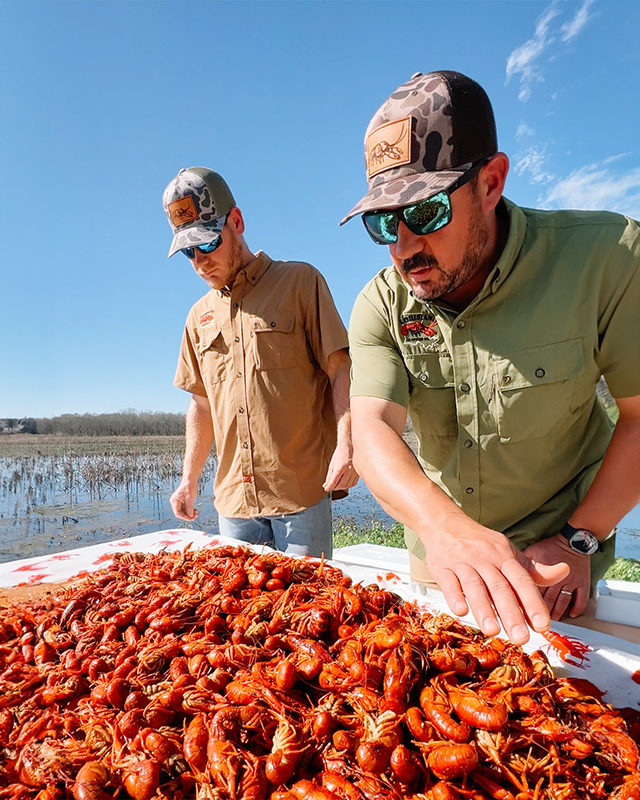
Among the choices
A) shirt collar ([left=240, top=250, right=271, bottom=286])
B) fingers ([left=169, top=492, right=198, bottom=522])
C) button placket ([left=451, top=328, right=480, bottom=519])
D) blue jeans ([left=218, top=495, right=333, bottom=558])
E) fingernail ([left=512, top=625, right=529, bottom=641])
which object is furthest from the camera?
shirt collar ([left=240, top=250, right=271, bottom=286])

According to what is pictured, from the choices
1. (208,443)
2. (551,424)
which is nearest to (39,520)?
(208,443)

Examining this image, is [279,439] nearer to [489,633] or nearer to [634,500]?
[634,500]

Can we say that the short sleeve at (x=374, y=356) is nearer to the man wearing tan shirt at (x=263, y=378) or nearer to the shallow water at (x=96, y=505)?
the man wearing tan shirt at (x=263, y=378)

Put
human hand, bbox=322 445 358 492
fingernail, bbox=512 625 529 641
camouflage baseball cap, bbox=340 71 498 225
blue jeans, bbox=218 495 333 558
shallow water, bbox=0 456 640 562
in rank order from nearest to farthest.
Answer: fingernail, bbox=512 625 529 641 → camouflage baseball cap, bbox=340 71 498 225 → human hand, bbox=322 445 358 492 → blue jeans, bbox=218 495 333 558 → shallow water, bbox=0 456 640 562

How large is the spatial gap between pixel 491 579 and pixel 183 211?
112 inches

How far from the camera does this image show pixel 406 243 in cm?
171

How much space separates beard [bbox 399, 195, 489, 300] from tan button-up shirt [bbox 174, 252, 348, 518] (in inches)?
53.7

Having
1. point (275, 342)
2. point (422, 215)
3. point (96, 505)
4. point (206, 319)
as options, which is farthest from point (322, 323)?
point (96, 505)

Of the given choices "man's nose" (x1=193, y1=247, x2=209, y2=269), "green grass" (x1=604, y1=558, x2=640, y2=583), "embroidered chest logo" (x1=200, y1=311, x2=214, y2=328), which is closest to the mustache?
"man's nose" (x1=193, y1=247, x2=209, y2=269)

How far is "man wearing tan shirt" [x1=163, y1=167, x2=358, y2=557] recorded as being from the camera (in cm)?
314

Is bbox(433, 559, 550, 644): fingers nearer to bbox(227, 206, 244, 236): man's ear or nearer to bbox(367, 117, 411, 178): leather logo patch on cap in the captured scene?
bbox(367, 117, 411, 178): leather logo patch on cap

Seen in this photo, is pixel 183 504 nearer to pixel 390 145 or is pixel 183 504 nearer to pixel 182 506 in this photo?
pixel 182 506

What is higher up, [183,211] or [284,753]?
[183,211]

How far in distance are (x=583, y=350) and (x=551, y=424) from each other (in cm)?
30
